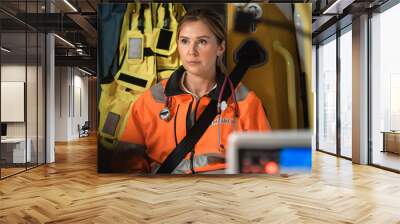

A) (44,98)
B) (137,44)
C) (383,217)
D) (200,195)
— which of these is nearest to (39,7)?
(44,98)

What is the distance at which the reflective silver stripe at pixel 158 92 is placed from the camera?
6.36 metres

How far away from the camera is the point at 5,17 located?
642 cm

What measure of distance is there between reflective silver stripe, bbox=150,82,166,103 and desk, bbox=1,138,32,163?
2.66 meters

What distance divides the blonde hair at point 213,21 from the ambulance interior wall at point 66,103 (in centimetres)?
1066

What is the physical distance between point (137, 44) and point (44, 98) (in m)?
2.97

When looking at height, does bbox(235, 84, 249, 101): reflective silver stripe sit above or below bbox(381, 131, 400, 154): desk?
above

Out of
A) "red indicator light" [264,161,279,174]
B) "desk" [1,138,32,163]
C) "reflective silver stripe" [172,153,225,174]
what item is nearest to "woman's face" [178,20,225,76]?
"reflective silver stripe" [172,153,225,174]

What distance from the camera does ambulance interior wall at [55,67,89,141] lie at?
15656mm

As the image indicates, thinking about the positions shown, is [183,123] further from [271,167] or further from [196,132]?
[271,167]

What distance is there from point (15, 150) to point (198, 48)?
12.6 feet

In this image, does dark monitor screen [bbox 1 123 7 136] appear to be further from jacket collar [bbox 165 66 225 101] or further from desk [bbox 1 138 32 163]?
jacket collar [bbox 165 66 225 101]

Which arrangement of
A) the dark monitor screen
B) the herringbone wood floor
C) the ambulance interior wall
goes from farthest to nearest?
the ambulance interior wall → the dark monitor screen → the herringbone wood floor

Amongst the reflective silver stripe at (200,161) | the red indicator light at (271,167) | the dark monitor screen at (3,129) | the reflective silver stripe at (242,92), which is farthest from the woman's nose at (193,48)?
the dark monitor screen at (3,129)

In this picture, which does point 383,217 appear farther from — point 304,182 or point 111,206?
point 111,206
